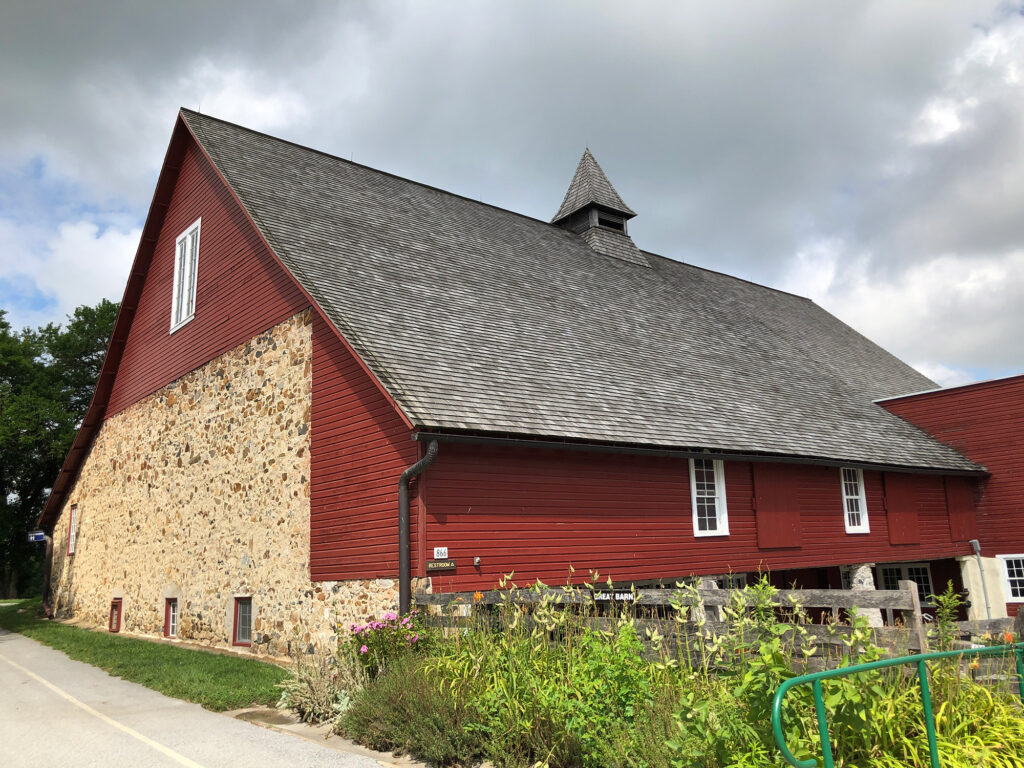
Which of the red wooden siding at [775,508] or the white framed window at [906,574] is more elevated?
the red wooden siding at [775,508]

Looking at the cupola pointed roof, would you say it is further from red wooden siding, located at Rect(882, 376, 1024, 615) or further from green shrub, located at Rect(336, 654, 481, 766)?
green shrub, located at Rect(336, 654, 481, 766)

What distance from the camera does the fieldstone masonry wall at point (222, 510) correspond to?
1306 cm

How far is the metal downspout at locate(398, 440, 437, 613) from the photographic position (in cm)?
1072

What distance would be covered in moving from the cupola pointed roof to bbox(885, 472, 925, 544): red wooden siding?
11539 mm

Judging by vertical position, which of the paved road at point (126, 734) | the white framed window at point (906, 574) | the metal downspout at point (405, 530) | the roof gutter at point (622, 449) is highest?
the roof gutter at point (622, 449)

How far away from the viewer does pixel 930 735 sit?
4.46 m

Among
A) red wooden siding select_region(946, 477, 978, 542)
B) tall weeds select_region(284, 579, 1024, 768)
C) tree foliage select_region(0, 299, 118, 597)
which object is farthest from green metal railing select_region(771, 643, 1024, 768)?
tree foliage select_region(0, 299, 118, 597)

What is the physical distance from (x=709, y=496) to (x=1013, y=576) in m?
10.8

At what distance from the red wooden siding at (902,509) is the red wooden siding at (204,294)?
1441 centimetres

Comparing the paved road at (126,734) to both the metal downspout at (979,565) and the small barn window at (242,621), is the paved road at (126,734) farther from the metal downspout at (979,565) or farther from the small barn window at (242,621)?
the metal downspout at (979,565)

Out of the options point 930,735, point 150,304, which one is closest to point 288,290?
point 150,304

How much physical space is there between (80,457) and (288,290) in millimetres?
13423

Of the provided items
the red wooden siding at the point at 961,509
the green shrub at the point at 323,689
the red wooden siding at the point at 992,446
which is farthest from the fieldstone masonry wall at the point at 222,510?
the red wooden siding at the point at 992,446

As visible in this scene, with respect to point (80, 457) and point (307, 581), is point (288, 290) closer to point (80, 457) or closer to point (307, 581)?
point (307, 581)
